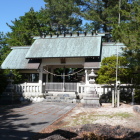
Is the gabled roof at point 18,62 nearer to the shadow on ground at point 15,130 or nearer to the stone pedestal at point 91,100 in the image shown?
the stone pedestal at point 91,100

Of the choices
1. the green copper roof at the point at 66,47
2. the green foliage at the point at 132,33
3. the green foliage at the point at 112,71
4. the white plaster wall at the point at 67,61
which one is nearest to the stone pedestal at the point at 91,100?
the green foliage at the point at 112,71

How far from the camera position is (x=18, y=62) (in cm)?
1839

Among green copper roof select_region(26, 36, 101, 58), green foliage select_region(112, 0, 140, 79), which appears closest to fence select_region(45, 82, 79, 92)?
green copper roof select_region(26, 36, 101, 58)

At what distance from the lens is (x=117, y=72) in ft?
42.0

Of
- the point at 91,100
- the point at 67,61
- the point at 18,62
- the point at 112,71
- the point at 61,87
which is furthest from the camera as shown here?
the point at 18,62

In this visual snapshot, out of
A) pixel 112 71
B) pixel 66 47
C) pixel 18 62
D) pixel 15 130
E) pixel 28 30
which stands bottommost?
pixel 15 130

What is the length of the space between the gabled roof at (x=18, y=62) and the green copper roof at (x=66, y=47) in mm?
879

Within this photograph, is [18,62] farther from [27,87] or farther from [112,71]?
[112,71]

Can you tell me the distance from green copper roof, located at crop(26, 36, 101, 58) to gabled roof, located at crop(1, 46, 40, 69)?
0.88 metres

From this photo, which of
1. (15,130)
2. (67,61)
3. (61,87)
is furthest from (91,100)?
(15,130)

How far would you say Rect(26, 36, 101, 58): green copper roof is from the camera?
16.5 metres

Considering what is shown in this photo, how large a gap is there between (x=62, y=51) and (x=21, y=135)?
1184cm

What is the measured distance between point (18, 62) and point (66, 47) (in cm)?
483

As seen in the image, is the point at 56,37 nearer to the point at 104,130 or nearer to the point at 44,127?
the point at 44,127
